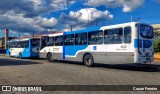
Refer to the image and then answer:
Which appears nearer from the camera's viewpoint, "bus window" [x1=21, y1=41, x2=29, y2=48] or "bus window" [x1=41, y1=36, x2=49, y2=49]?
"bus window" [x1=41, y1=36, x2=49, y2=49]

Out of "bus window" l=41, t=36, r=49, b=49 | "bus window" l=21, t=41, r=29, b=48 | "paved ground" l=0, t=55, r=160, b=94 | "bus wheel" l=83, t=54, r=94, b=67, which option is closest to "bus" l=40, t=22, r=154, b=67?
"bus wheel" l=83, t=54, r=94, b=67

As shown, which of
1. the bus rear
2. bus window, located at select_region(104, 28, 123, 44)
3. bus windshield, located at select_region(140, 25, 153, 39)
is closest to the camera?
the bus rear

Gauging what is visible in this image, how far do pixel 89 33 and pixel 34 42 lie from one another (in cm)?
1440

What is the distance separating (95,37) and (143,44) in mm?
4128

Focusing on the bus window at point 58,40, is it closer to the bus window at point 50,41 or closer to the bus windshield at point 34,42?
the bus window at point 50,41

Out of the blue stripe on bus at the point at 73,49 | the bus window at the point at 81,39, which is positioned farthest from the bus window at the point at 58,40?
the bus window at the point at 81,39

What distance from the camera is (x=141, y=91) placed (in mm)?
9219

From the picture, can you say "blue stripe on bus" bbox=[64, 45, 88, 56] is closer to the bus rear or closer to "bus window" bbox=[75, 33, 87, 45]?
"bus window" bbox=[75, 33, 87, 45]

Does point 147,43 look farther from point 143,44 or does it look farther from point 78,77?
point 78,77

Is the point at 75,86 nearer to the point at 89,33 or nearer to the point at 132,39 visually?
the point at 132,39

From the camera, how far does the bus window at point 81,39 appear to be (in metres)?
20.7

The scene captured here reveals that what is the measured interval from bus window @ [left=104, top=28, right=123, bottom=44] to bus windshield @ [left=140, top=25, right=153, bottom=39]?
4.45ft

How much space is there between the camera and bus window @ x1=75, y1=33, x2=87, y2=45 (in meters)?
20.7

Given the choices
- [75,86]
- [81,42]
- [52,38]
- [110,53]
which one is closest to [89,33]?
[81,42]
